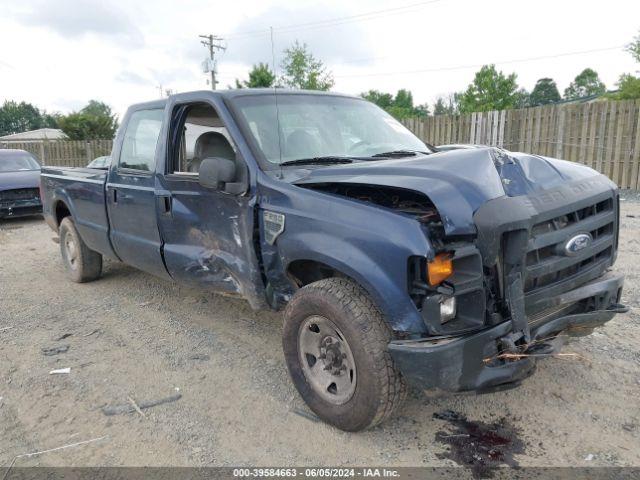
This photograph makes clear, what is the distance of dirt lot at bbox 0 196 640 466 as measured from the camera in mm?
2727

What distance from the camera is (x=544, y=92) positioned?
83750 millimetres

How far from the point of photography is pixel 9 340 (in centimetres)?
441

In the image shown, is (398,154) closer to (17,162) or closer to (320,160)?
(320,160)

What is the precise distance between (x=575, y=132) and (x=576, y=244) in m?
9.85

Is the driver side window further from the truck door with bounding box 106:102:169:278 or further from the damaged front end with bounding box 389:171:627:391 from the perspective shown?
the damaged front end with bounding box 389:171:627:391

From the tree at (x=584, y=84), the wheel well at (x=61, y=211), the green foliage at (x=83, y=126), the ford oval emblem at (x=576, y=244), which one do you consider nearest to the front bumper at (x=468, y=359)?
the ford oval emblem at (x=576, y=244)

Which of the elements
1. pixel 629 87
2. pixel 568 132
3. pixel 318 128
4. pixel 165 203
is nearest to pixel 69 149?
pixel 568 132

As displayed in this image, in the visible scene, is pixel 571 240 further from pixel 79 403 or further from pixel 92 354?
pixel 92 354

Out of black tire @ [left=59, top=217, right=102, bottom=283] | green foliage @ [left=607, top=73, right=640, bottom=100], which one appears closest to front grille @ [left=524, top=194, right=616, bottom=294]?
black tire @ [left=59, top=217, right=102, bottom=283]

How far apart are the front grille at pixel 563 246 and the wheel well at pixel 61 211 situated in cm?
537

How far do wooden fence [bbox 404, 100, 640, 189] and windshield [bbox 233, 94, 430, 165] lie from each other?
8.60 m

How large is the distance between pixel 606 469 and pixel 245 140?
2.79 metres

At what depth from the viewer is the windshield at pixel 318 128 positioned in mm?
3510

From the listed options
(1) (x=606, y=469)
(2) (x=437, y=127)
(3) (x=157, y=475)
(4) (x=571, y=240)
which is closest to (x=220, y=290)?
(3) (x=157, y=475)
